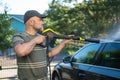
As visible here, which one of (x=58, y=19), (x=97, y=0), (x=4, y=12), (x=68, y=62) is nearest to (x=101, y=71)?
(x=68, y=62)

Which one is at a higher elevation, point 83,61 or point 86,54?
point 86,54

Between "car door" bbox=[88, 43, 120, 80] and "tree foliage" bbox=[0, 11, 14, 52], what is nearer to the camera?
"car door" bbox=[88, 43, 120, 80]

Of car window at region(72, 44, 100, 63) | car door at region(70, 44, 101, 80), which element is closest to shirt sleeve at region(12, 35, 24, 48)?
car door at region(70, 44, 101, 80)

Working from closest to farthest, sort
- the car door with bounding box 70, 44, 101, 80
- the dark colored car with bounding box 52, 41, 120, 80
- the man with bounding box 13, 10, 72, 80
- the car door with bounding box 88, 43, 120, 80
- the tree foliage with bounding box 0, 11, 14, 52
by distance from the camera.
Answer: the man with bounding box 13, 10, 72, 80 → the car door with bounding box 88, 43, 120, 80 → the dark colored car with bounding box 52, 41, 120, 80 → the car door with bounding box 70, 44, 101, 80 → the tree foliage with bounding box 0, 11, 14, 52

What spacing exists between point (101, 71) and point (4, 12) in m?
9.87

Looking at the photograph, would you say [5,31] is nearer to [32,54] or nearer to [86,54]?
[86,54]

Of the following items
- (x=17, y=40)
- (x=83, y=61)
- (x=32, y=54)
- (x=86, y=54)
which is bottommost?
(x=83, y=61)

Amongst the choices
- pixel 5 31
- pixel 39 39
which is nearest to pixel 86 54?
pixel 39 39

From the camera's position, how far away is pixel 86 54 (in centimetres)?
666

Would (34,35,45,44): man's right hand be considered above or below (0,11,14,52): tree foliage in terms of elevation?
above

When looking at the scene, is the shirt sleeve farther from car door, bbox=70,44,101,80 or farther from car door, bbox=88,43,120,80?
car door, bbox=70,44,101,80

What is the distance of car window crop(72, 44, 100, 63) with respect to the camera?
20.6 ft

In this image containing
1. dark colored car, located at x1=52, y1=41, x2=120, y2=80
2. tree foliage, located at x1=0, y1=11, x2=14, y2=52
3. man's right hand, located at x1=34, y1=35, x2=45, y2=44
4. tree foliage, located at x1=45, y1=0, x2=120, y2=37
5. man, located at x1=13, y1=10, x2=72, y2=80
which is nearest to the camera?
man's right hand, located at x1=34, y1=35, x2=45, y2=44

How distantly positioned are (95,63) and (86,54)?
0.66 m
